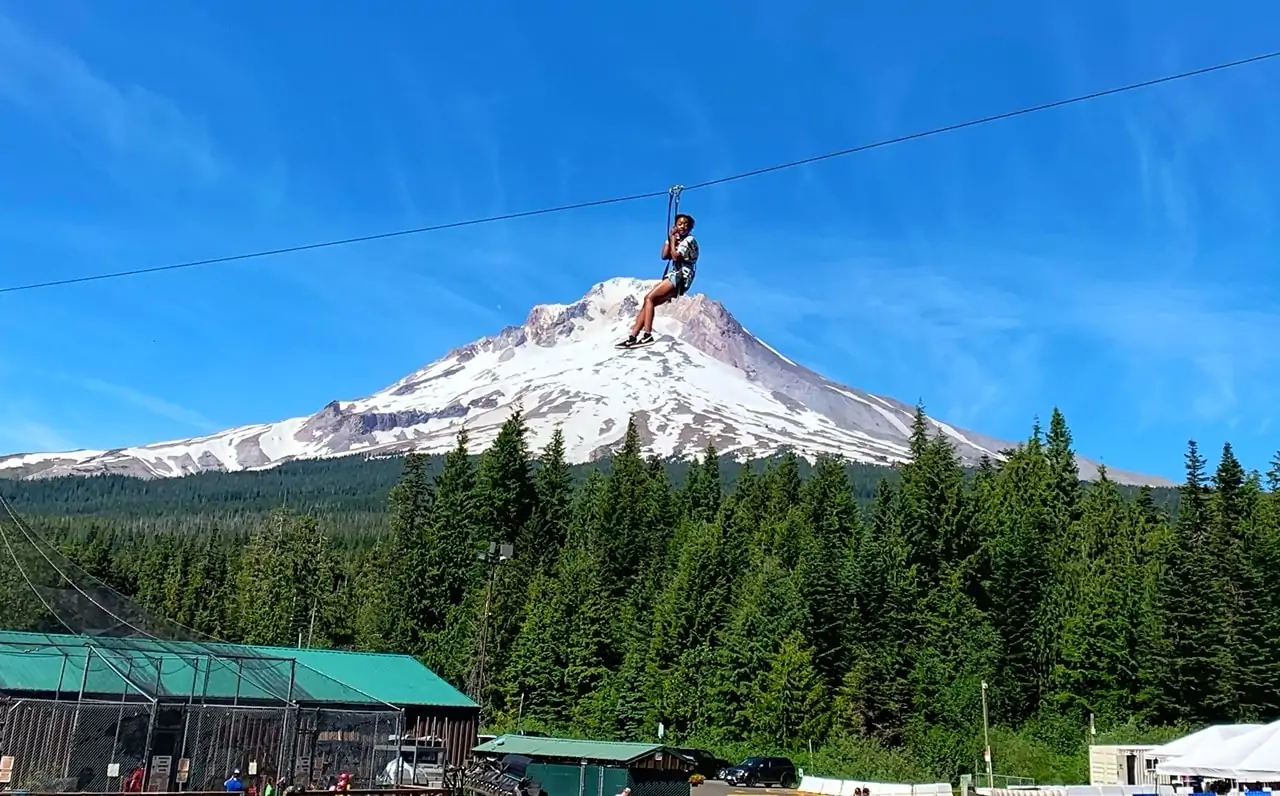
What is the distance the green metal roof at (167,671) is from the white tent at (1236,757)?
22.5 meters

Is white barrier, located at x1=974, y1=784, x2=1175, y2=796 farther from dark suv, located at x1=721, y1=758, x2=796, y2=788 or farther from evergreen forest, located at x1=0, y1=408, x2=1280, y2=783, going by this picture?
dark suv, located at x1=721, y1=758, x2=796, y2=788

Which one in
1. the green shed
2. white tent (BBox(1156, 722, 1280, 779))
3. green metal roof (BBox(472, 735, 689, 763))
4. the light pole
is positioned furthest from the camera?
the light pole

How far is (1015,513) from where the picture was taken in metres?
70.2

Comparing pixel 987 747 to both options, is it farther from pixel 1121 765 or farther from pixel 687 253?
pixel 687 253

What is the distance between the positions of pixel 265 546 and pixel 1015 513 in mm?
62937

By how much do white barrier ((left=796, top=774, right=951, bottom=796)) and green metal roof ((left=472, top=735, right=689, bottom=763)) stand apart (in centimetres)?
554

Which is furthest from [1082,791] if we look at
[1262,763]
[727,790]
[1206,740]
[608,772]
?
[727,790]

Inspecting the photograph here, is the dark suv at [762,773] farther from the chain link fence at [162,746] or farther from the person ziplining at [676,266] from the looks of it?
the person ziplining at [676,266]

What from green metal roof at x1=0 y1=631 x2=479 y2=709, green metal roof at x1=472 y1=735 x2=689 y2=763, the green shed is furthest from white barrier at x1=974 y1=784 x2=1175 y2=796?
green metal roof at x1=0 y1=631 x2=479 y2=709

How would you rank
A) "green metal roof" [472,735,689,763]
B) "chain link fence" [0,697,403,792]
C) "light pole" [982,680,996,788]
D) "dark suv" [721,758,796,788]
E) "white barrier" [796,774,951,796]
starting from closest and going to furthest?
"chain link fence" [0,697,403,792]
"white barrier" [796,774,951,796]
"green metal roof" [472,735,689,763]
"light pole" [982,680,996,788]
"dark suv" [721,758,796,788]

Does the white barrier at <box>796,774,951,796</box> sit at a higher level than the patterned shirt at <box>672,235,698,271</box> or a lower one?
lower

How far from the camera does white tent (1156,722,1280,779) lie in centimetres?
2662

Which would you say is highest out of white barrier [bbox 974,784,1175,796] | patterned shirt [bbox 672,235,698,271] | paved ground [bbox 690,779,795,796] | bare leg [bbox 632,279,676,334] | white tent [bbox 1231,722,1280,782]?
patterned shirt [bbox 672,235,698,271]

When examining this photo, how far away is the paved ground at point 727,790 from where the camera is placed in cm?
3756
